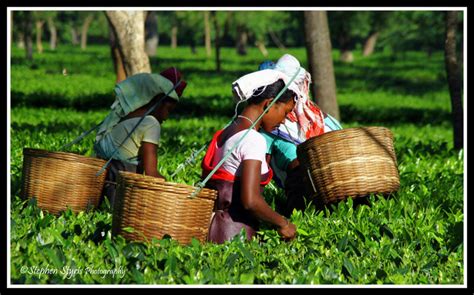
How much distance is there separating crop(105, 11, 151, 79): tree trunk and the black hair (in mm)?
6523

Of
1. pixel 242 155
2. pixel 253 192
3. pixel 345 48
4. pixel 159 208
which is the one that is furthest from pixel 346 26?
pixel 159 208

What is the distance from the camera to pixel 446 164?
30.8 ft

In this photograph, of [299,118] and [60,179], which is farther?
[299,118]

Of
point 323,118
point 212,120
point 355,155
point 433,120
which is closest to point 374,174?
point 355,155

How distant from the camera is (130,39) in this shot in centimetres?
1231

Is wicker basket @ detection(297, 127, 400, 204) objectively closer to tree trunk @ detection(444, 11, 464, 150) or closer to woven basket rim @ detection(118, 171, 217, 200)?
woven basket rim @ detection(118, 171, 217, 200)

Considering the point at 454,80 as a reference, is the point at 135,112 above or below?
below

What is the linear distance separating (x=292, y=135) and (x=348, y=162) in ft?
2.70

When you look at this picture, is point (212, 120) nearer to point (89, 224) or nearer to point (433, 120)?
point (433, 120)

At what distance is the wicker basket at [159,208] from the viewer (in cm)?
528

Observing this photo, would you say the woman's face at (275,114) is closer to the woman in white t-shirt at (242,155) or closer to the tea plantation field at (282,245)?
the woman in white t-shirt at (242,155)

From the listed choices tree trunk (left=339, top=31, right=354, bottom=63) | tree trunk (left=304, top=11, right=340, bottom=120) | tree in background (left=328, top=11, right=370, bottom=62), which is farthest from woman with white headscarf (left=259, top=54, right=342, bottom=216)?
tree trunk (left=339, top=31, right=354, bottom=63)

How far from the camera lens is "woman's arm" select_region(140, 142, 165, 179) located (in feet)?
20.9

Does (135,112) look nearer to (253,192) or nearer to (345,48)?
(253,192)
